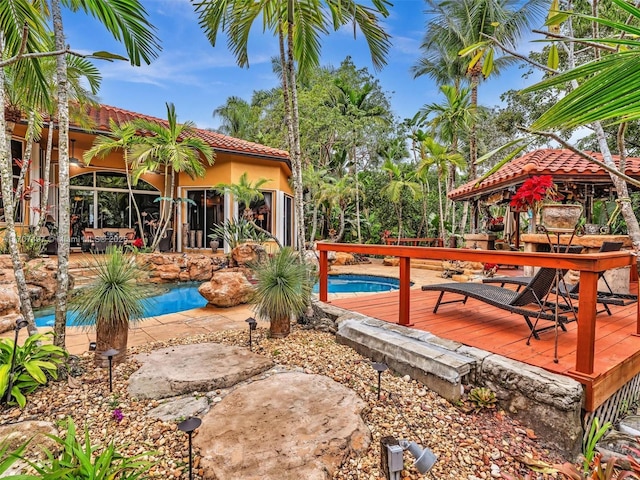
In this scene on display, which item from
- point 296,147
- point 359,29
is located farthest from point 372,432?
point 359,29

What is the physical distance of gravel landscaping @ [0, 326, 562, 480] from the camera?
7.51ft

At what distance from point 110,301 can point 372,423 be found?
2.68m

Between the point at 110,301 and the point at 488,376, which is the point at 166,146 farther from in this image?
the point at 488,376

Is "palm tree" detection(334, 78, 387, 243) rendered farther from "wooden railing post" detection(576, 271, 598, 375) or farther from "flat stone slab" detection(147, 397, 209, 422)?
"flat stone slab" detection(147, 397, 209, 422)

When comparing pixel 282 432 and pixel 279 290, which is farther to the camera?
pixel 279 290

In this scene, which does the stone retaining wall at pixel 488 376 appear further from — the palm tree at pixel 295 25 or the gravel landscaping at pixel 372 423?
the palm tree at pixel 295 25

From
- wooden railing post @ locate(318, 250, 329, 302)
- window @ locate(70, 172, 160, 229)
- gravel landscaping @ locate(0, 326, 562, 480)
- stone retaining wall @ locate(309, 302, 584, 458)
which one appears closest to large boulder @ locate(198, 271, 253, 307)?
wooden railing post @ locate(318, 250, 329, 302)

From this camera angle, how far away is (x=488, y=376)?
3.01 meters

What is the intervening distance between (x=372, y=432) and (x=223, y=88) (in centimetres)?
2668

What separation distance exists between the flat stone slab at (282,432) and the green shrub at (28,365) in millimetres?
1604

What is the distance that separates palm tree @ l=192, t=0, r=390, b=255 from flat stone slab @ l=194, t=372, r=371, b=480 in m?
2.33

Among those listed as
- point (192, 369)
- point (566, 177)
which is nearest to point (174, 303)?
point (192, 369)

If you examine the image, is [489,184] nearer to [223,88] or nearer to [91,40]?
[91,40]

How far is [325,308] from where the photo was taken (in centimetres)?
507
